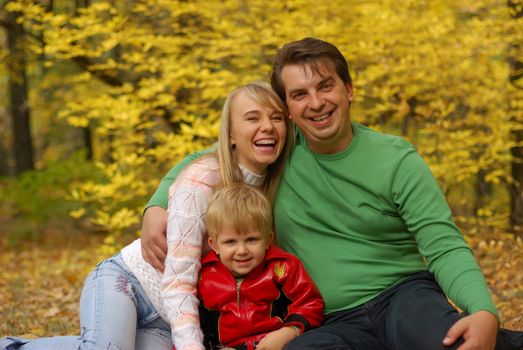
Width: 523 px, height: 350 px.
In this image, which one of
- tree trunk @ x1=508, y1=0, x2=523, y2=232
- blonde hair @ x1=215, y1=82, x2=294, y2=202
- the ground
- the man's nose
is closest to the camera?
the man's nose

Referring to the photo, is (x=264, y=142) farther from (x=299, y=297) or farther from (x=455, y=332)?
(x=455, y=332)

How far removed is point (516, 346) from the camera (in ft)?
7.72

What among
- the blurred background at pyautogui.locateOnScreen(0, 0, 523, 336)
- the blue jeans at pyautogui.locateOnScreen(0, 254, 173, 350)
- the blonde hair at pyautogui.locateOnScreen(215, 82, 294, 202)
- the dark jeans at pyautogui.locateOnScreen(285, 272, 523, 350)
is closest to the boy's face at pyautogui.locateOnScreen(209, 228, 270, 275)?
the blonde hair at pyautogui.locateOnScreen(215, 82, 294, 202)

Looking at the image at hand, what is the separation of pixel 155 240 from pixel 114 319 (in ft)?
1.20

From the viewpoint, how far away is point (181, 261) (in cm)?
263

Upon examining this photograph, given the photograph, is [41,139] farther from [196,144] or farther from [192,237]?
[192,237]

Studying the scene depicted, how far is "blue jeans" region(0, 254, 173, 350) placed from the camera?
266 centimetres

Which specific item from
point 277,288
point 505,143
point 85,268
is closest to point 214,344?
point 277,288

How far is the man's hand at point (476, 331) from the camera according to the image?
7.03 feet

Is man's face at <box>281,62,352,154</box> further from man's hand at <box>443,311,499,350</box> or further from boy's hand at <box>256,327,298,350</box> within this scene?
man's hand at <box>443,311,499,350</box>

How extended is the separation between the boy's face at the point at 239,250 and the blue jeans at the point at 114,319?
48 centimetres

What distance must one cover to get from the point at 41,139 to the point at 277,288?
21961 millimetres

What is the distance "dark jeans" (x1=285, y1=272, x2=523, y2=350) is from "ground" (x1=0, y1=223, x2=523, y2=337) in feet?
4.41

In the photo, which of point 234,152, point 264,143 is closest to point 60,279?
point 234,152
